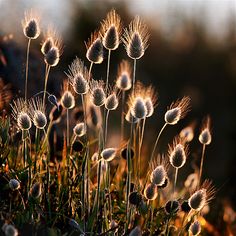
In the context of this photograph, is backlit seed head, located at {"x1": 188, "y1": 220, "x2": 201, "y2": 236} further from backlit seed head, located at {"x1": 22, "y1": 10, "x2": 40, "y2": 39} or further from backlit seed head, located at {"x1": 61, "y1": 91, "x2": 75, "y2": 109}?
backlit seed head, located at {"x1": 22, "y1": 10, "x2": 40, "y2": 39}

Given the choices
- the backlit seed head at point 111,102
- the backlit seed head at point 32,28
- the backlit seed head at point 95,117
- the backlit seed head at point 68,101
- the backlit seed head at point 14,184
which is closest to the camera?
the backlit seed head at point 14,184

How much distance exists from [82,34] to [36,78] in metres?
17.4

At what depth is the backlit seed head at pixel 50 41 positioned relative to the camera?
380 centimetres

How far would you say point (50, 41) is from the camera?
3.80m

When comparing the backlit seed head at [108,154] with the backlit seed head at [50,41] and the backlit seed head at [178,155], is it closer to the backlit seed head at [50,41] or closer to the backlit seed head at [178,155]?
the backlit seed head at [178,155]

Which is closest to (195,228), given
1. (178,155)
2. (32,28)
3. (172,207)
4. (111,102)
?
(172,207)

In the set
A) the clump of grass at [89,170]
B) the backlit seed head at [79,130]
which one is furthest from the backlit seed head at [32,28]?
the backlit seed head at [79,130]

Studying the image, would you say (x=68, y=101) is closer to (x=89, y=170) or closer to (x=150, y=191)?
(x=89, y=170)

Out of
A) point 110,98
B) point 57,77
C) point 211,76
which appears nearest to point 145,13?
point 211,76

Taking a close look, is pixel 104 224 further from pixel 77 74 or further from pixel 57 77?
pixel 57 77

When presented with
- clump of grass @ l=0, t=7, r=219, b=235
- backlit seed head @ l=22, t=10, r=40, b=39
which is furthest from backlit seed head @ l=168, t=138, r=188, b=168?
backlit seed head @ l=22, t=10, r=40, b=39

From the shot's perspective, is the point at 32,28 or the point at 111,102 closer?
the point at 111,102

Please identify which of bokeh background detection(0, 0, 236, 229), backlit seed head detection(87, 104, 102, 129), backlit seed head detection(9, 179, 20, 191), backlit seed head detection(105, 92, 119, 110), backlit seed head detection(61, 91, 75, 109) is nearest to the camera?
backlit seed head detection(9, 179, 20, 191)

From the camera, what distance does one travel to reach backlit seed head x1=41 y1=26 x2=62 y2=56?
3.80m
